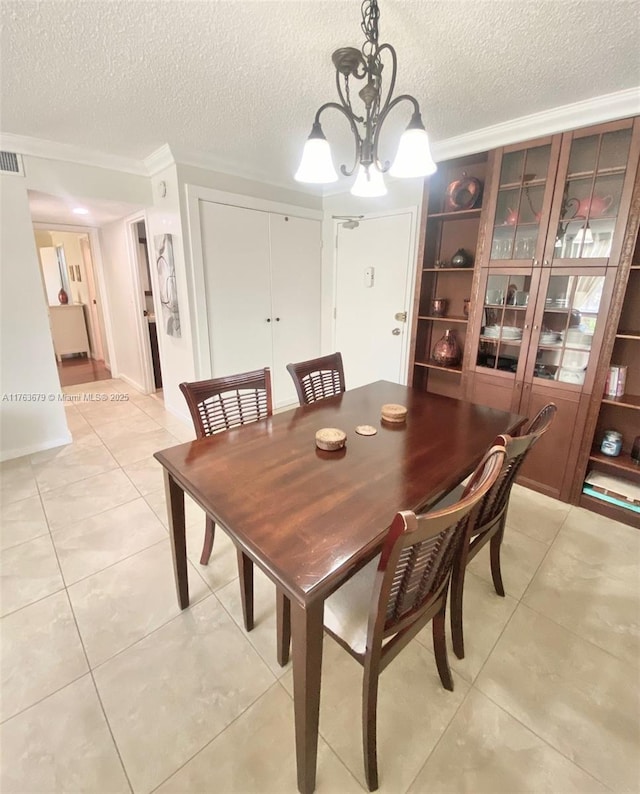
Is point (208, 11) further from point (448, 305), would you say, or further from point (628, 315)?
point (628, 315)

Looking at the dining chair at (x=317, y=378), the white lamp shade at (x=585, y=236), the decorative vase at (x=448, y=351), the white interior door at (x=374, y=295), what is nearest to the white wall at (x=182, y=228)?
the white interior door at (x=374, y=295)

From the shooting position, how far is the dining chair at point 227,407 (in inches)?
59.6

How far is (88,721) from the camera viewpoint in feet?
3.95

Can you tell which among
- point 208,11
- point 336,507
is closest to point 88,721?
point 336,507

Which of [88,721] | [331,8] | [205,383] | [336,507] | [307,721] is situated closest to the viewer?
[307,721]

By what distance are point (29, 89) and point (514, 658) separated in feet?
11.5

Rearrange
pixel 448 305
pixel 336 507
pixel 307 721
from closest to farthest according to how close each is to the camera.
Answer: pixel 307 721, pixel 336 507, pixel 448 305

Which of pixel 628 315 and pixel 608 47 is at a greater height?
pixel 608 47

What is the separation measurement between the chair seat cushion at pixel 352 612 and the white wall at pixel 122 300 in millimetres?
4057

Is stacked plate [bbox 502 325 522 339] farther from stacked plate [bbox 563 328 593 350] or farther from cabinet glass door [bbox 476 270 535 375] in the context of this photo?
stacked plate [bbox 563 328 593 350]

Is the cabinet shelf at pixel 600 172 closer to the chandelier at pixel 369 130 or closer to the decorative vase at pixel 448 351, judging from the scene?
the decorative vase at pixel 448 351

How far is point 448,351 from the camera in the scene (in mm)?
2852

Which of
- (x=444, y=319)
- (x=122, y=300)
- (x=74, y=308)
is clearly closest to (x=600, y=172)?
(x=444, y=319)


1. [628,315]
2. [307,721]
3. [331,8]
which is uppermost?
[331,8]
